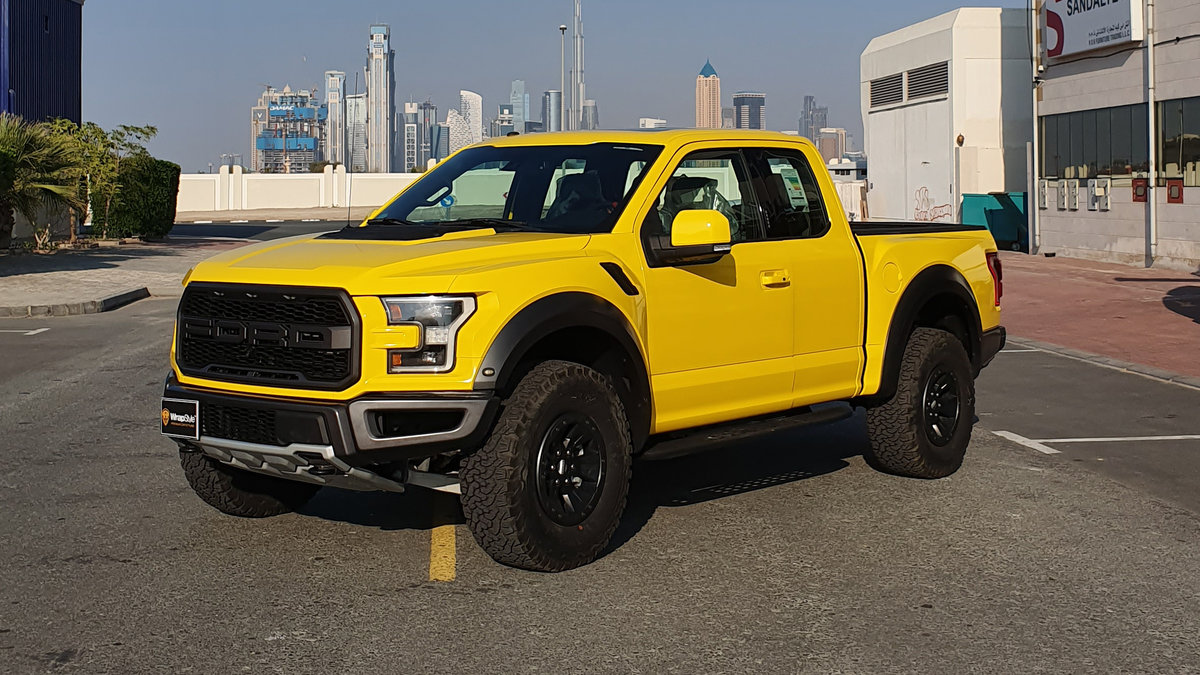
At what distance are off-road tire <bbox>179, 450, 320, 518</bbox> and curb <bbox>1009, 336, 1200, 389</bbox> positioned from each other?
873 centimetres

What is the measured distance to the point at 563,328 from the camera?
6.04 metres

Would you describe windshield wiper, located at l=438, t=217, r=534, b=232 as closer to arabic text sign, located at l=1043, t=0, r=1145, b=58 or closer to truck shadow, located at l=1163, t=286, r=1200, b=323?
truck shadow, located at l=1163, t=286, r=1200, b=323

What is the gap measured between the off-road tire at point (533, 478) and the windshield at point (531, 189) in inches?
37.7

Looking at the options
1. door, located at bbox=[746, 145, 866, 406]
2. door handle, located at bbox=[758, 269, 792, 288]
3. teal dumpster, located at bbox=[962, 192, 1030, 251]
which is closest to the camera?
door handle, located at bbox=[758, 269, 792, 288]

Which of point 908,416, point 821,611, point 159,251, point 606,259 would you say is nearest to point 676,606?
point 821,611

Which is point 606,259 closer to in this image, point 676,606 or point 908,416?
point 676,606

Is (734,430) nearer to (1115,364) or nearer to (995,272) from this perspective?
(995,272)

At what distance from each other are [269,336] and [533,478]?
1293mm

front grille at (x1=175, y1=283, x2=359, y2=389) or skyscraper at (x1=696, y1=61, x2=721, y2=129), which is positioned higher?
skyscraper at (x1=696, y1=61, x2=721, y2=129)

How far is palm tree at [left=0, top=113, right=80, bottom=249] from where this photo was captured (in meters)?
26.6

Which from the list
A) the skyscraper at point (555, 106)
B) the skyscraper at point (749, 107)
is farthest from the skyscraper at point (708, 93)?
the skyscraper at point (555, 106)

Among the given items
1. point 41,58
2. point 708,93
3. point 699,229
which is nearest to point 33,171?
point 41,58

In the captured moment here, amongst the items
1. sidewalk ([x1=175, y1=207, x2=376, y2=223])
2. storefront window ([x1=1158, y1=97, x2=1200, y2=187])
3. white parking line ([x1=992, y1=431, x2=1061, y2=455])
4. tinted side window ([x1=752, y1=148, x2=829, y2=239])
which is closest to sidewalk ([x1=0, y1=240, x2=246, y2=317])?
white parking line ([x1=992, y1=431, x2=1061, y2=455])

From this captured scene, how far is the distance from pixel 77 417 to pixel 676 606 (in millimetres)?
6547
